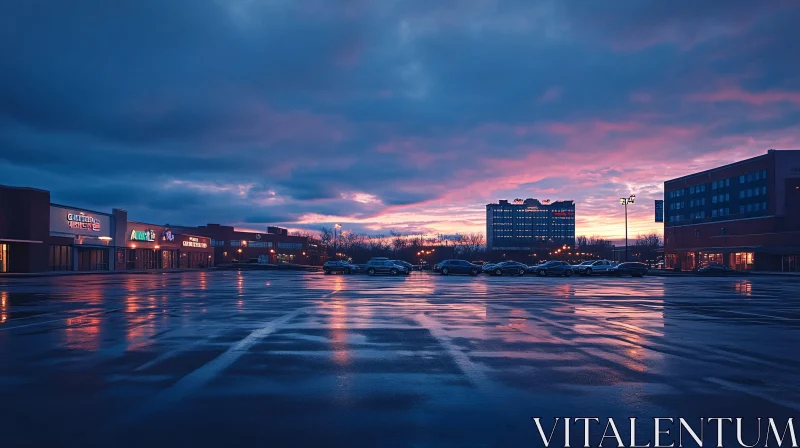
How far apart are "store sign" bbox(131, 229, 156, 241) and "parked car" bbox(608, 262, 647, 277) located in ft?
202

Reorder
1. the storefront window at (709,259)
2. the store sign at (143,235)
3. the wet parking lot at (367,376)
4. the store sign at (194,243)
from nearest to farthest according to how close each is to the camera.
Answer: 1. the wet parking lot at (367,376)
2. the store sign at (143,235)
3. the storefront window at (709,259)
4. the store sign at (194,243)

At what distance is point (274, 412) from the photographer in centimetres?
646

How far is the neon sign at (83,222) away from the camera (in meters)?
58.8

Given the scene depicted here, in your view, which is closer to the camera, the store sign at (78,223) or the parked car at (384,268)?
the parked car at (384,268)

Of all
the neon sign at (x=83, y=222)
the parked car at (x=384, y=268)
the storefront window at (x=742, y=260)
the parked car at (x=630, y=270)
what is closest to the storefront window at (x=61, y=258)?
the neon sign at (x=83, y=222)

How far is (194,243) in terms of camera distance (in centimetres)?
9562

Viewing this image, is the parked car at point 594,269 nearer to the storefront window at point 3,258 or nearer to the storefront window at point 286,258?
the storefront window at point 3,258

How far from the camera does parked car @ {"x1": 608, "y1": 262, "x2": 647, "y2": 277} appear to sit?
55000mm

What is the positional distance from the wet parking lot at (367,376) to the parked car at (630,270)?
4136 cm

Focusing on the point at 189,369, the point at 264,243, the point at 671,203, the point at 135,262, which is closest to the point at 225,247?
the point at 264,243

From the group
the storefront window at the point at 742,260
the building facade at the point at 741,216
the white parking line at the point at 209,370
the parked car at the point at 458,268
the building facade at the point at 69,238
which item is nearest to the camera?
the white parking line at the point at 209,370

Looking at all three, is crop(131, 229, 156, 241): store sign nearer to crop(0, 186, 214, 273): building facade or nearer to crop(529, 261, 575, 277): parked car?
crop(0, 186, 214, 273): building facade

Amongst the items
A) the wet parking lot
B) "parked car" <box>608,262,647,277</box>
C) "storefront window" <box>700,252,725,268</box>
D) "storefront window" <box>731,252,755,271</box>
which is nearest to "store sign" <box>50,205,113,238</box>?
the wet parking lot

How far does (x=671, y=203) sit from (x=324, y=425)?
121 meters
